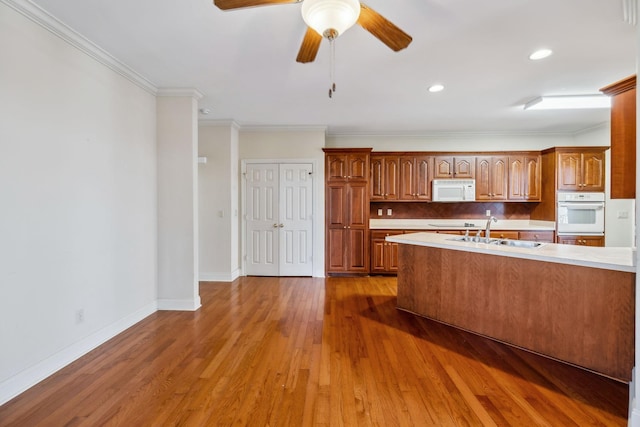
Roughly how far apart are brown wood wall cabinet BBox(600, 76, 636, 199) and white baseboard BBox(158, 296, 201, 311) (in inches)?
169

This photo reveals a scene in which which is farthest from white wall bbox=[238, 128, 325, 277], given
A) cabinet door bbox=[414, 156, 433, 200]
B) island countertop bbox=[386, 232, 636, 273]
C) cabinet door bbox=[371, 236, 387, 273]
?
island countertop bbox=[386, 232, 636, 273]

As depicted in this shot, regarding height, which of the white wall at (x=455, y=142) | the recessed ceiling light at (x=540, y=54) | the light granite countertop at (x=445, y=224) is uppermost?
the recessed ceiling light at (x=540, y=54)

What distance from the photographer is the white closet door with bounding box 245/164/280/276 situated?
4859mm

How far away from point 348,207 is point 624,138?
11.0 ft

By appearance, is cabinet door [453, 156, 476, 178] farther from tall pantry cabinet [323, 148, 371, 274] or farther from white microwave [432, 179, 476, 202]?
tall pantry cabinet [323, 148, 371, 274]

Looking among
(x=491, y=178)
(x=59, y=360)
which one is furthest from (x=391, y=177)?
(x=59, y=360)

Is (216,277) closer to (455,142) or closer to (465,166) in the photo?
(465,166)

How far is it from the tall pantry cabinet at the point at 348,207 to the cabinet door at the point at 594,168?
3.63 m

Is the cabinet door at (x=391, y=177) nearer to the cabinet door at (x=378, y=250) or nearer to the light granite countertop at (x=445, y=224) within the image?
the light granite countertop at (x=445, y=224)

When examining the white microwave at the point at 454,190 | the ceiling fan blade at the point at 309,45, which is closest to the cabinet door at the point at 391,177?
the white microwave at the point at 454,190

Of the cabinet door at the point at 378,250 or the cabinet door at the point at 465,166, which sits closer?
the cabinet door at the point at 378,250

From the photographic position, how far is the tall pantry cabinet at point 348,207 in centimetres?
486

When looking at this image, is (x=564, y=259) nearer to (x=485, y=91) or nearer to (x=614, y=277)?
(x=614, y=277)

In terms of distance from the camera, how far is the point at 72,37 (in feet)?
7.29
